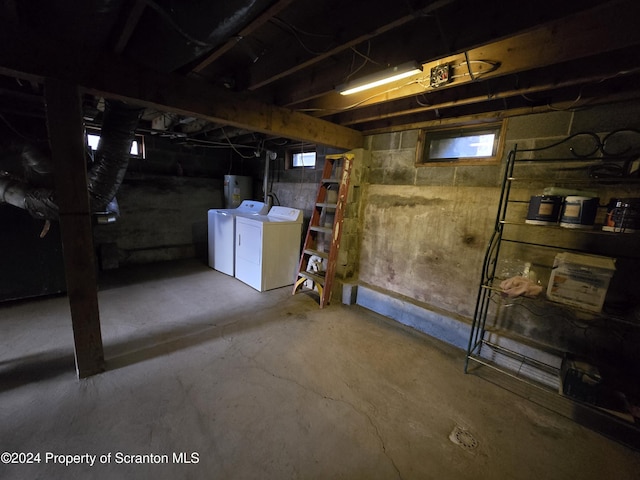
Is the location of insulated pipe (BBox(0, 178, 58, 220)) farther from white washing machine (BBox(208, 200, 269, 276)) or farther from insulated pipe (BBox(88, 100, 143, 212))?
white washing machine (BBox(208, 200, 269, 276))

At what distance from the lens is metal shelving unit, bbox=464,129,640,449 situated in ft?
5.45

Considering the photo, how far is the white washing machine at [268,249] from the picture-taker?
3.27 meters

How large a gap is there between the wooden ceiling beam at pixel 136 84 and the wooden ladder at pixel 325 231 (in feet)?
2.61

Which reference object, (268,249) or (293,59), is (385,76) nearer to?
(293,59)

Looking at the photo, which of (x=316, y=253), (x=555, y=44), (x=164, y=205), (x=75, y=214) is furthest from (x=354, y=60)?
(x=164, y=205)

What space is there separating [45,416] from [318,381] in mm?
1559

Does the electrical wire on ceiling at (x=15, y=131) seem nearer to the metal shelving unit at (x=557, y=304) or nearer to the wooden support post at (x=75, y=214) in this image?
the wooden support post at (x=75, y=214)

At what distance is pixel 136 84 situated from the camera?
1.58 metres

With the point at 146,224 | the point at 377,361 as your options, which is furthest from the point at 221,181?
the point at 377,361

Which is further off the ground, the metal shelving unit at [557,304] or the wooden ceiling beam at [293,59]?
the wooden ceiling beam at [293,59]

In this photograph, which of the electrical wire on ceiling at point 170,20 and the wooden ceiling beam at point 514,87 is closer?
the electrical wire on ceiling at point 170,20

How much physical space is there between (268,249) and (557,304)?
8.91ft

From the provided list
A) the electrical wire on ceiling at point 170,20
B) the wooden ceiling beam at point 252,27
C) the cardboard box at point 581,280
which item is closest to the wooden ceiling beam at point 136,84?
the wooden ceiling beam at point 252,27

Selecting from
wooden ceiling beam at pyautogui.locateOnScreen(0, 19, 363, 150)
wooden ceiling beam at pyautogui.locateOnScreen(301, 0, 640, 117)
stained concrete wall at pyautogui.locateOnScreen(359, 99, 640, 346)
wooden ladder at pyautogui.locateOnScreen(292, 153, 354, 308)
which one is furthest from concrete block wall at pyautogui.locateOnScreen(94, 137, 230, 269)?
wooden ceiling beam at pyautogui.locateOnScreen(301, 0, 640, 117)
